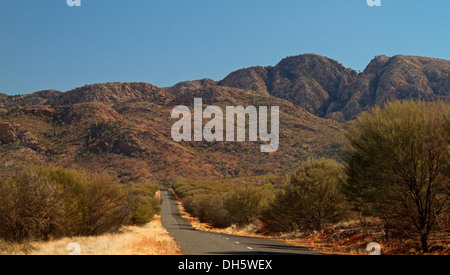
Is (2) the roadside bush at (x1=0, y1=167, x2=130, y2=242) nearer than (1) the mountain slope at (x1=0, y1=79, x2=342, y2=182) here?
Yes

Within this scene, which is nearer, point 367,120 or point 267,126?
point 367,120

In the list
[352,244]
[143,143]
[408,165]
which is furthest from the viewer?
[143,143]

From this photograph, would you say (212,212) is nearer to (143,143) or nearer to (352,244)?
(352,244)

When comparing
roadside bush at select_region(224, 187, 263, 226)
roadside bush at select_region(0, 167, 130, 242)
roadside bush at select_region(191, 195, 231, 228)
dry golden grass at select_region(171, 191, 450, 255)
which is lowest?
roadside bush at select_region(191, 195, 231, 228)

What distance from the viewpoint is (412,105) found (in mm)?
14477

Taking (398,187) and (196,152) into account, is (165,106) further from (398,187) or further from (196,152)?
(398,187)

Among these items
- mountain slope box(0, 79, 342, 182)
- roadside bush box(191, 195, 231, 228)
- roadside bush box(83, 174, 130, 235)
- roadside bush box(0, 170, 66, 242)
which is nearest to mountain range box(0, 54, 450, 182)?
mountain slope box(0, 79, 342, 182)

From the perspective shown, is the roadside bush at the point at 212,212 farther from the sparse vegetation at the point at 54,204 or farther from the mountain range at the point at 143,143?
the mountain range at the point at 143,143

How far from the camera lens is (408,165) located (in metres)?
13.2

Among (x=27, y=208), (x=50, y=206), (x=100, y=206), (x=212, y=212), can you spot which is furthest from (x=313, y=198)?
(x=212, y=212)

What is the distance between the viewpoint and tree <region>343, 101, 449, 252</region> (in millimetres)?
12992

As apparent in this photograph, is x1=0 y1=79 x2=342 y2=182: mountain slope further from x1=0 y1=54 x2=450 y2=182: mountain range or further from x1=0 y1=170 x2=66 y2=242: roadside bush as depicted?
x1=0 y1=170 x2=66 y2=242: roadside bush
